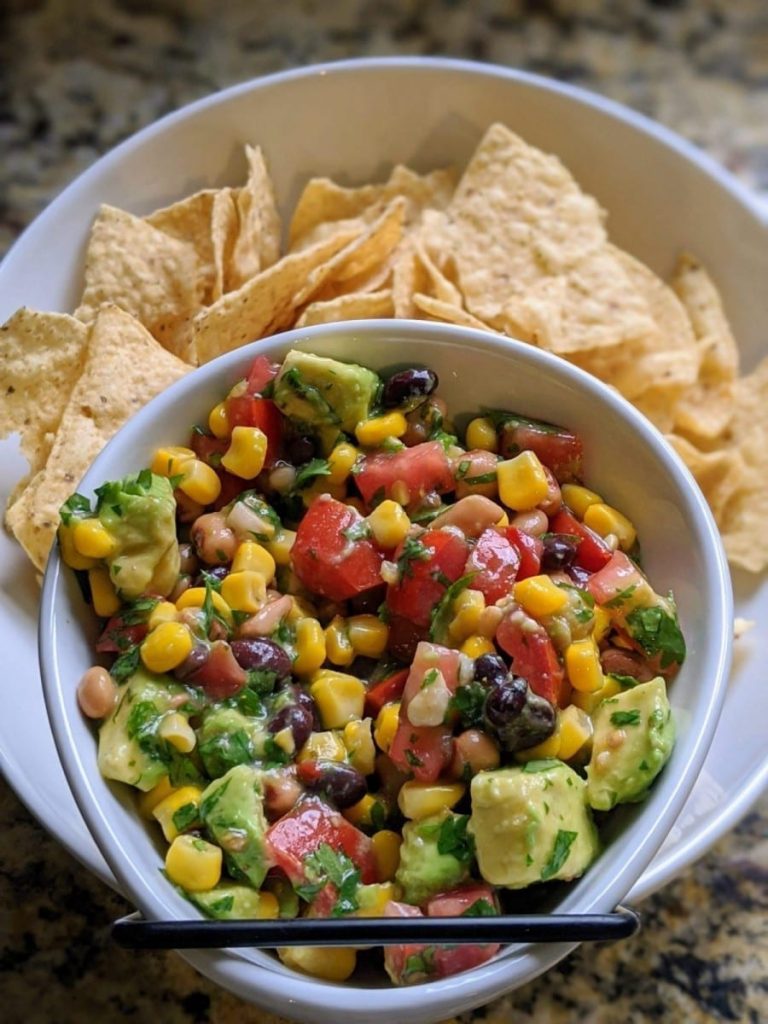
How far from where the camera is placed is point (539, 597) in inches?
54.2

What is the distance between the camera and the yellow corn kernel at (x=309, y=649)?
4.69 feet

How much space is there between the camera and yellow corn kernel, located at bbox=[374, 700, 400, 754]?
136 cm

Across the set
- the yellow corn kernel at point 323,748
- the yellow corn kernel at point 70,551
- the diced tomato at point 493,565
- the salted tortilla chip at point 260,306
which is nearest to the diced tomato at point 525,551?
the diced tomato at point 493,565

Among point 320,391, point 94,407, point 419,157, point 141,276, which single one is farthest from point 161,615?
point 419,157

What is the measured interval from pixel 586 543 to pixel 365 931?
653 millimetres

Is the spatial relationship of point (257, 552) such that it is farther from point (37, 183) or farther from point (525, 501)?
point (37, 183)

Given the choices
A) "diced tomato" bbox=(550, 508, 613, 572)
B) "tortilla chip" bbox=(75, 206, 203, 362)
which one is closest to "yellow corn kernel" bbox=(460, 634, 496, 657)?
"diced tomato" bbox=(550, 508, 613, 572)

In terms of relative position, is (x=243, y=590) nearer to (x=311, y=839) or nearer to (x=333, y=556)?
(x=333, y=556)

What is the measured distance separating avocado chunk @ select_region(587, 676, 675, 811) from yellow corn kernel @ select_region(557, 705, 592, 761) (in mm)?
14

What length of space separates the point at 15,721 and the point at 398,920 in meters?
0.79

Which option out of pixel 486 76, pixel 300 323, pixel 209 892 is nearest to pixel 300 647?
pixel 209 892

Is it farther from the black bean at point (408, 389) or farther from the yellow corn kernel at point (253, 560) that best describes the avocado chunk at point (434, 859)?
the black bean at point (408, 389)

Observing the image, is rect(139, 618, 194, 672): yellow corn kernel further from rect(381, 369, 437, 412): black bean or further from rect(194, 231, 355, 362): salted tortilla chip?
rect(194, 231, 355, 362): salted tortilla chip

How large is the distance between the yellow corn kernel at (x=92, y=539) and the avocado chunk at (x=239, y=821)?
0.33 m
